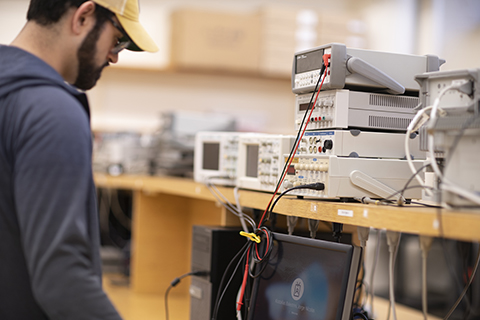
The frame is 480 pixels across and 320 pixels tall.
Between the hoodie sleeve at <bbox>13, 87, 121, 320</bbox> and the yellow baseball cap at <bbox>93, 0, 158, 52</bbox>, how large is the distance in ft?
0.84

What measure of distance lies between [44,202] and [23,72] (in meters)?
0.26

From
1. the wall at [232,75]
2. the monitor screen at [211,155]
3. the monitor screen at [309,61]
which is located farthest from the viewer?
the wall at [232,75]

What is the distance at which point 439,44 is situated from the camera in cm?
477

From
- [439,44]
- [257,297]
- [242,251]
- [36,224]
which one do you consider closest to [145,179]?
[242,251]

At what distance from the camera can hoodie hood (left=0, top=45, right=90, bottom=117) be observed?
105 centimetres

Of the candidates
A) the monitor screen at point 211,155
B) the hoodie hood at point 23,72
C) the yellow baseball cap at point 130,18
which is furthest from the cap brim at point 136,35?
the monitor screen at point 211,155

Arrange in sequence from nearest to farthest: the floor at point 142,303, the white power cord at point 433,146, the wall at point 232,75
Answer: the white power cord at point 433,146 < the floor at point 142,303 < the wall at point 232,75

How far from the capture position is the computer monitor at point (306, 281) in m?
1.35

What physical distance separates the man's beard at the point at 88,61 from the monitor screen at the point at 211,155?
1.10 m

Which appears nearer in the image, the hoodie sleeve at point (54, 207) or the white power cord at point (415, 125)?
the hoodie sleeve at point (54, 207)

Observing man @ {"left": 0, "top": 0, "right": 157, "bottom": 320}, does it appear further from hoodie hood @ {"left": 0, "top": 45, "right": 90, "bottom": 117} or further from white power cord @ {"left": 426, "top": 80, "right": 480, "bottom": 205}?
white power cord @ {"left": 426, "top": 80, "right": 480, "bottom": 205}

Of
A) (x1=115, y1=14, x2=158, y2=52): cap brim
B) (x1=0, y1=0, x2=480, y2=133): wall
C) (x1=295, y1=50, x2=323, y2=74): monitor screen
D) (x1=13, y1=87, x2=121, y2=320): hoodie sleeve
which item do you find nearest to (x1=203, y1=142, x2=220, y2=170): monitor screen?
(x1=295, y1=50, x2=323, y2=74): monitor screen

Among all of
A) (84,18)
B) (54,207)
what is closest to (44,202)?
(54,207)

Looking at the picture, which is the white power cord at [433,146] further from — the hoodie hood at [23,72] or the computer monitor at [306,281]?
the hoodie hood at [23,72]
